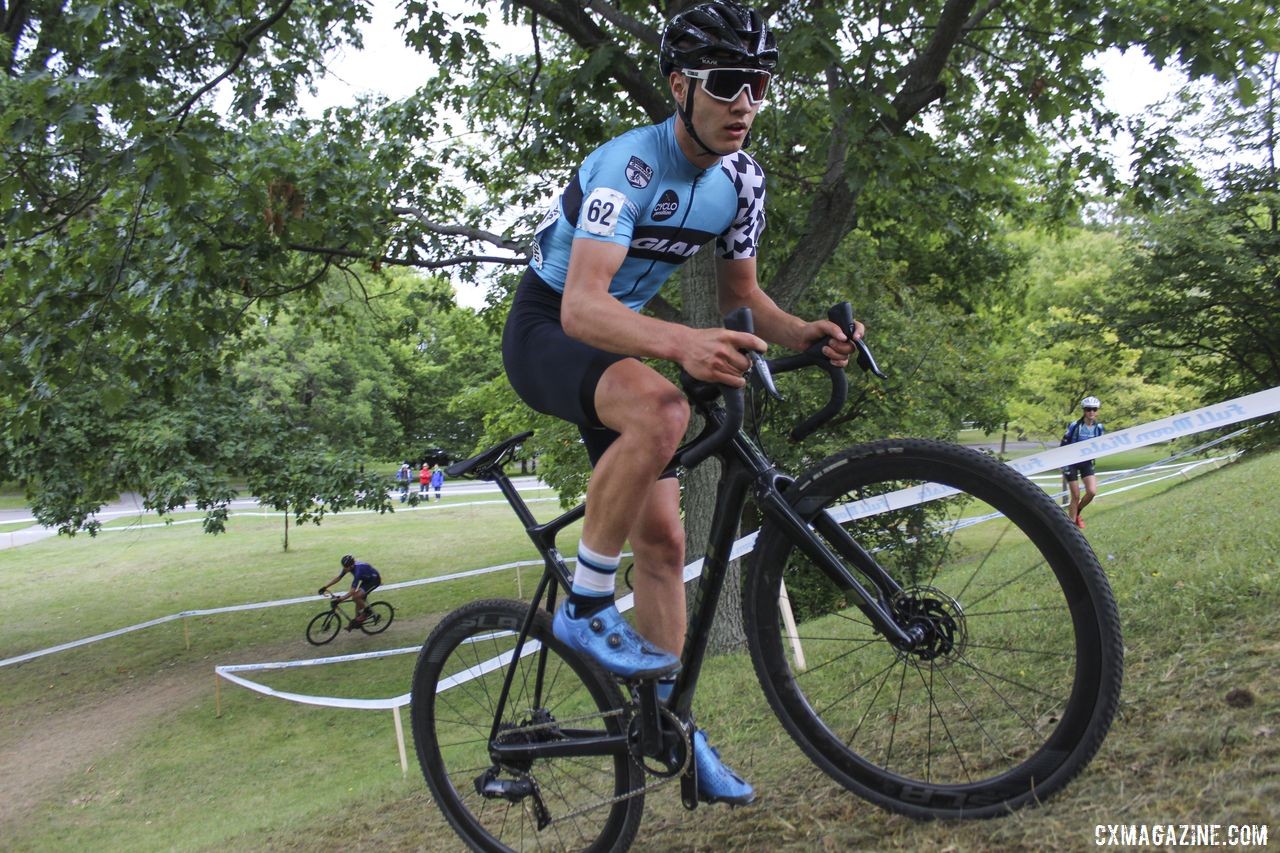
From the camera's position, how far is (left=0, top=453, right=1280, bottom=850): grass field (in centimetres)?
255

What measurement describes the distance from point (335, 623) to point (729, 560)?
18.7m

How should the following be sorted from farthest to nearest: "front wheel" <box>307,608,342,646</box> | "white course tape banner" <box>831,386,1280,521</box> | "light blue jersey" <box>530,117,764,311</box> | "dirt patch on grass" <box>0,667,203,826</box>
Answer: "front wheel" <box>307,608,342,646</box> → "dirt patch on grass" <box>0,667,203,826</box> → "white course tape banner" <box>831,386,1280,521</box> → "light blue jersey" <box>530,117,764,311</box>

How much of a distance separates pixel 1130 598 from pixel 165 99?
8.29 metres

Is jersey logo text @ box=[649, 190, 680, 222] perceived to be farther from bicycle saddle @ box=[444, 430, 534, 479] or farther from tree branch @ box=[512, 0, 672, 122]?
tree branch @ box=[512, 0, 672, 122]

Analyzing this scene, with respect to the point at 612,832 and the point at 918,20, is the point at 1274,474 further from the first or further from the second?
the point at 612,832

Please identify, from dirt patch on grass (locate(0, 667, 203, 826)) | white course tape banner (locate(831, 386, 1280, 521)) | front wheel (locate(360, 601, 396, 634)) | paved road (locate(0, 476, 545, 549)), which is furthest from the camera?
paved road (locate(0, 476, 545, 549))

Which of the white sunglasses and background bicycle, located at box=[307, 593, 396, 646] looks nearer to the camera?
the white sunglasses

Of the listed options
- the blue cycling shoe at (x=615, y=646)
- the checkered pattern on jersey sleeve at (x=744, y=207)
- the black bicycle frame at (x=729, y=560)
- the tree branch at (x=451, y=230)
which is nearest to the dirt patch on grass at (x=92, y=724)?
the tree branch at (x=451, y=230)

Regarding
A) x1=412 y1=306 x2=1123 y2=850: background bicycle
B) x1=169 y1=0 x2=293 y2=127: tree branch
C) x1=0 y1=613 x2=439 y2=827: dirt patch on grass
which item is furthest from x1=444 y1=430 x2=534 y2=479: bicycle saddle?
x1=0 y1=613 x2=439 y2=827: dirt patch on grass

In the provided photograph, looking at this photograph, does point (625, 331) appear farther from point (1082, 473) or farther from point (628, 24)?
point (1082, 473)

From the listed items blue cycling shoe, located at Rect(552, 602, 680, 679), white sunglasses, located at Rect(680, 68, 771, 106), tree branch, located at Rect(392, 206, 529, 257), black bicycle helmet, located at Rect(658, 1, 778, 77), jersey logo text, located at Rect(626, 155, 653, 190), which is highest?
tree branch, located at Rect(392, 206, 529, 257)

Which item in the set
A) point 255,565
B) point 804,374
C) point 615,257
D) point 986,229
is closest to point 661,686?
point 615,257

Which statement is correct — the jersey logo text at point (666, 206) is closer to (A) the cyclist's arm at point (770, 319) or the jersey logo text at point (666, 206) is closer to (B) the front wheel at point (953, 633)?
(A) the cyclist's arm at point (770, 319)

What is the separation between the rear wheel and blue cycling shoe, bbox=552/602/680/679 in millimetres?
247
